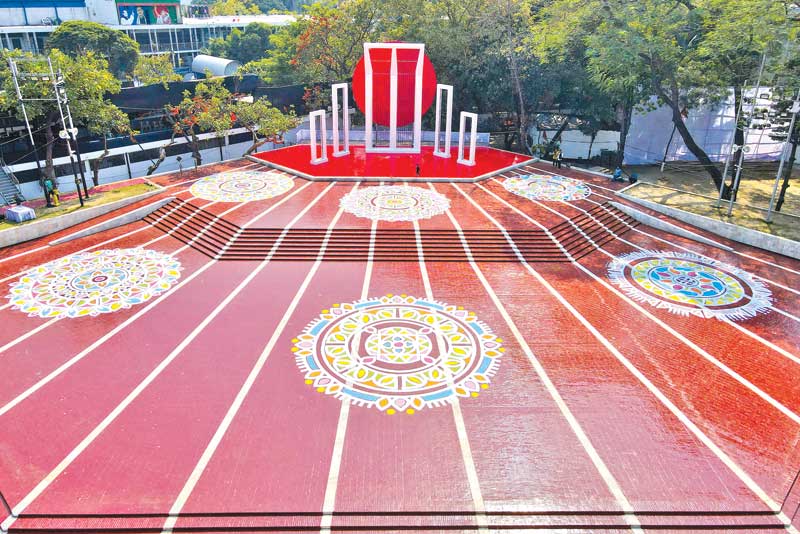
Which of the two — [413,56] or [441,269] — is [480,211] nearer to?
[441,269]

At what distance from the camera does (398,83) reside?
28.9 metres

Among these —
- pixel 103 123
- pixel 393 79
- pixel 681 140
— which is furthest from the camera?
pixel 681 140

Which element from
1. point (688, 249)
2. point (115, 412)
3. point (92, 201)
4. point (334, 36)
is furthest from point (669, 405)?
point (334, 36)

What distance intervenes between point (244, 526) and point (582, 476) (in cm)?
589

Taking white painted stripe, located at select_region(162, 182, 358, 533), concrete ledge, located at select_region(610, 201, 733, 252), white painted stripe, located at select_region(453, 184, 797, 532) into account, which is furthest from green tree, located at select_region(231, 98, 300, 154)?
concrete ledge, located at select_region(610, 201, 733, 252)

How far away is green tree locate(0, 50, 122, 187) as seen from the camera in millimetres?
20828

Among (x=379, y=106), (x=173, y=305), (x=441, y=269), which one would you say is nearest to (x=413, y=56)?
(x=379, y=106)

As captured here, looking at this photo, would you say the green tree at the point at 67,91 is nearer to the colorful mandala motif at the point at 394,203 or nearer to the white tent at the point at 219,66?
the colorful mandala motif at the point at 394,203

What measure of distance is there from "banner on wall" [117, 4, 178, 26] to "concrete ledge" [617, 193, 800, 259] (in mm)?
67872

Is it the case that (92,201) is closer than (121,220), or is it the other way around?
(121,220)

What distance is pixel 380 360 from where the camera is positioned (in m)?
12.5

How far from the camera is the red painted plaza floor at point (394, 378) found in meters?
8.80

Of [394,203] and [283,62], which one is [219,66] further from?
[394,203]

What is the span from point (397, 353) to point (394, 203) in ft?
35.2
